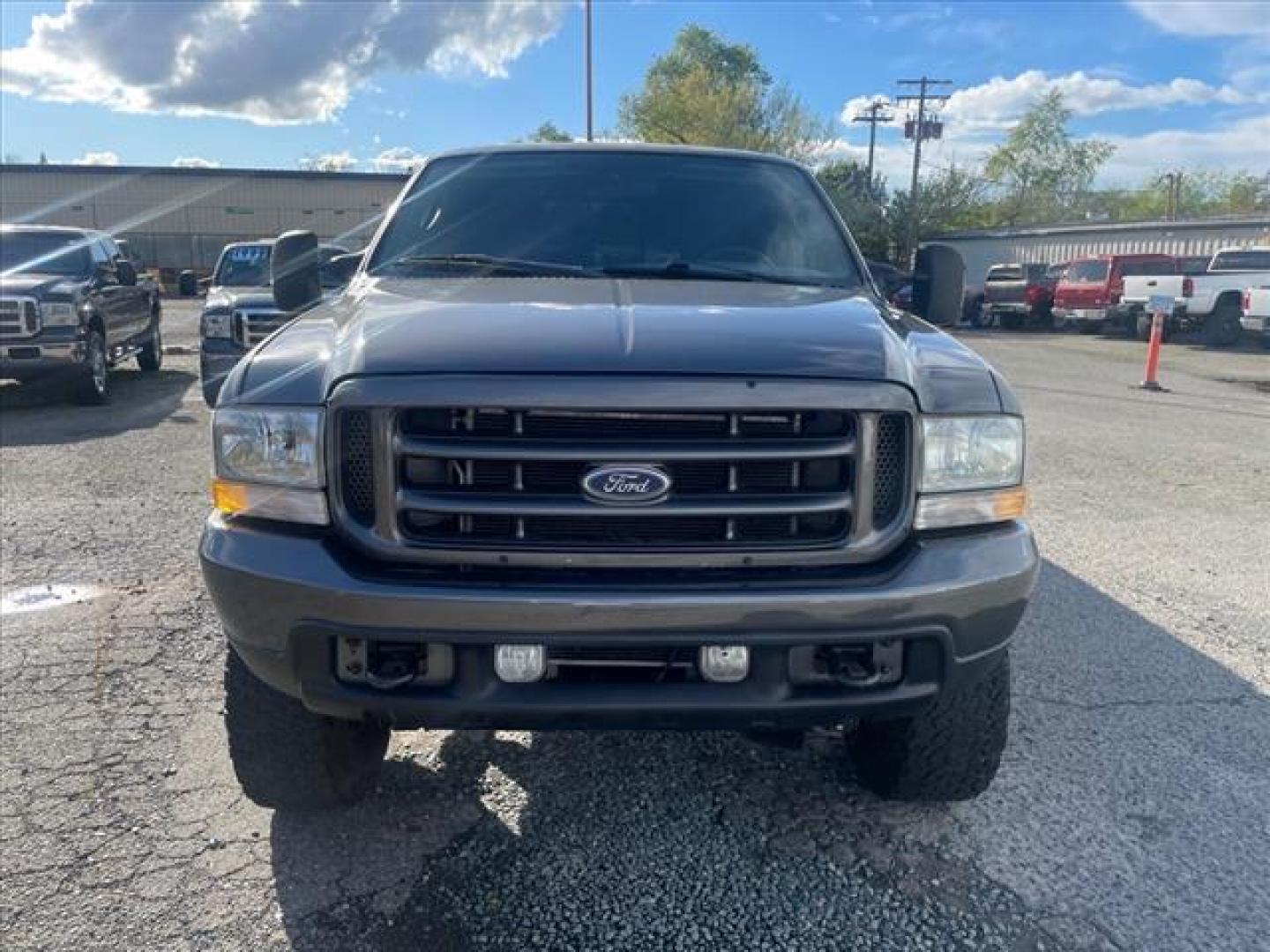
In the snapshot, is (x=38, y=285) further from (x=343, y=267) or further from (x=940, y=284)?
(x=940, y=284)

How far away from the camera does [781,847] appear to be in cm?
265

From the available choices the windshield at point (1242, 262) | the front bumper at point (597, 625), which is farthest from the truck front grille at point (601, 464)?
the windshield at point (1242, 262)

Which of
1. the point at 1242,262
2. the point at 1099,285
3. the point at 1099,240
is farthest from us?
the point at 1099,240

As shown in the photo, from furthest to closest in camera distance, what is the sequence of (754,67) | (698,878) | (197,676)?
(754,67), (197,676), (698,878)

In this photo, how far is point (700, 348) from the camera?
2.23 meters

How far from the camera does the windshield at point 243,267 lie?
11789 millimetres

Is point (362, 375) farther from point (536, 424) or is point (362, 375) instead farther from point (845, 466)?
point (845, 466)

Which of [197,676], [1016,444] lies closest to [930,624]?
[1016,444]

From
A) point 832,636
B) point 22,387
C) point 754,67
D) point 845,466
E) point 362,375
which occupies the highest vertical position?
point 754,67

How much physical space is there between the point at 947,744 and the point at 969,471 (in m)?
0.77

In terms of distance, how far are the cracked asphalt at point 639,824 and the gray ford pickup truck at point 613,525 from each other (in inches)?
21.1

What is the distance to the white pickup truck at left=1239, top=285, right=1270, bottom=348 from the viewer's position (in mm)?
18609

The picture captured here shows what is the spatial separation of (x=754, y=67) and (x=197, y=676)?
59.3 m

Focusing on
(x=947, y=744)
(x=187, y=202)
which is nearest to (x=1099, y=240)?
(x=947, y=744)
